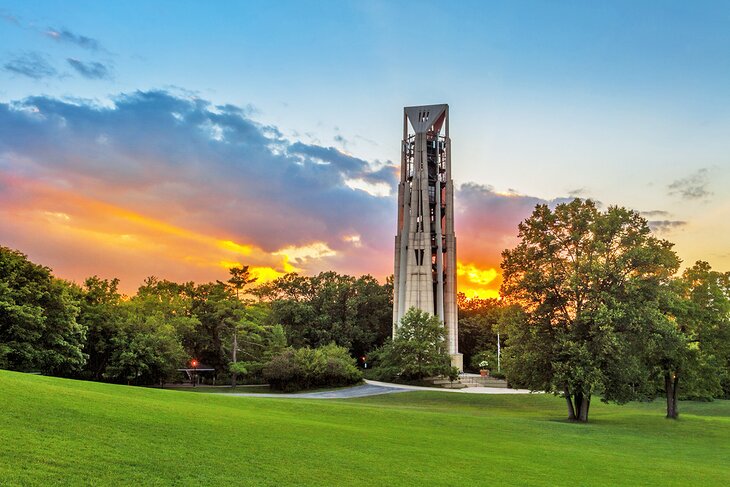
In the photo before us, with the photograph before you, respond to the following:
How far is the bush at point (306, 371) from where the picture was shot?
5398 cm

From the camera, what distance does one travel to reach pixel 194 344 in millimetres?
69938

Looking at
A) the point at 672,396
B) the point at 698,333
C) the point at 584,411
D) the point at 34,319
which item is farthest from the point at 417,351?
the point at 34,319

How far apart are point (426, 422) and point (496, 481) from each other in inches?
484

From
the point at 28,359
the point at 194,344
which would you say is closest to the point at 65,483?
the point at 28,359

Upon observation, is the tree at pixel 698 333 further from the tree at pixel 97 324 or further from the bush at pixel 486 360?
the tree at pixel 97 324

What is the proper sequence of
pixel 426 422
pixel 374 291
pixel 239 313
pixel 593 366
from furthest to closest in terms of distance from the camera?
1. pixel 374 291
2. pixel 239 313
3. pixel 593 366
4. pixel 426 422

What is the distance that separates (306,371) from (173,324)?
19.4 meters

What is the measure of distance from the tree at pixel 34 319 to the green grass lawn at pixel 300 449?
22570 mm

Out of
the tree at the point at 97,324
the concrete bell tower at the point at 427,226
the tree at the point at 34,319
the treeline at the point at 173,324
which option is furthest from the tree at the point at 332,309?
the tree at the point at 34,319

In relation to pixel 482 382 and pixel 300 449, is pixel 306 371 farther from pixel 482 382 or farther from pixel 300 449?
pixel 300 449

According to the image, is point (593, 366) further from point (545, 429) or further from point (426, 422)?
point (426, 422)

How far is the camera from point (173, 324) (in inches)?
2574

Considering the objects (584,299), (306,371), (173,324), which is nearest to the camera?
(584,299)

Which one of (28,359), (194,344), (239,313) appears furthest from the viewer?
(194,344)
